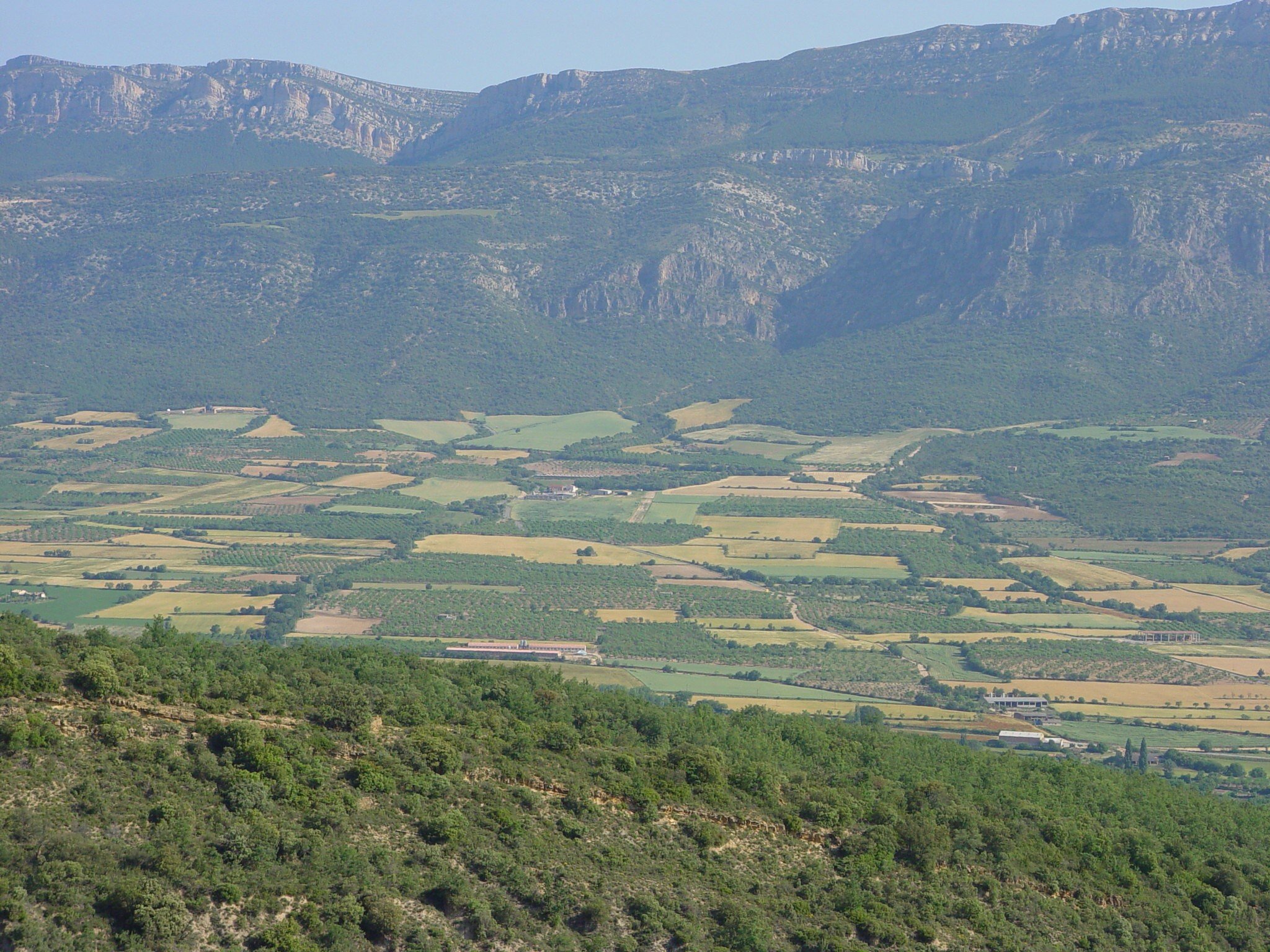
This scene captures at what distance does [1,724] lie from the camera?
36.9m

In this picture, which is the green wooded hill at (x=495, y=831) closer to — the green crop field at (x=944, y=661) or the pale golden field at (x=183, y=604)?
the green crop field at (x=944, y=661)

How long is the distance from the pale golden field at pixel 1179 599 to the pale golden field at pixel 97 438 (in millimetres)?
111339

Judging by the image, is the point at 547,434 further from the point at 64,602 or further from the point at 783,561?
the point at 64,602

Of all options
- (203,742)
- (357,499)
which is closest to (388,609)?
(357,499)

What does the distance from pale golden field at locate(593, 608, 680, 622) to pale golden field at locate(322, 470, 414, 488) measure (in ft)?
178

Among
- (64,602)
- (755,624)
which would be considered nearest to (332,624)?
(64,602)

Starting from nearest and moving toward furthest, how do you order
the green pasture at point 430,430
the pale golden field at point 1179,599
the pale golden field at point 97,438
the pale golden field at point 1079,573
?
the pale golden field at point 1179,599
the pale golden field at point 1079,573
the pale golden field at point 97,438
the green pasture at point 430,430

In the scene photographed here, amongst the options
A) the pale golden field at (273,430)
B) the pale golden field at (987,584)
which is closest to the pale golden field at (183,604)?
Result: the pale golden field at (987,584)

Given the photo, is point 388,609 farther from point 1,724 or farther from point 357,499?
point 1,724

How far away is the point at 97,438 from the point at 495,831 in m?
154

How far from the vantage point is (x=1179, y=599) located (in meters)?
116

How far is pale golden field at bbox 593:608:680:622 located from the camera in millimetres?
106562

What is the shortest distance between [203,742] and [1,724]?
16.3 feet

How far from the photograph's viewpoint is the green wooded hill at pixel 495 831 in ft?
113
